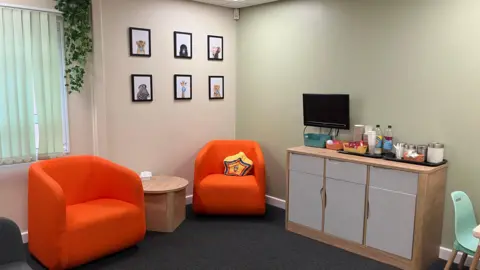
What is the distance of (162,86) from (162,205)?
1.48 metres

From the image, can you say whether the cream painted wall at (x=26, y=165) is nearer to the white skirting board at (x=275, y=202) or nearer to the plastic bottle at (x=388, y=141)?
the white skirting board at (x=275, y=202)

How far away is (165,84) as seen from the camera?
4695 mm

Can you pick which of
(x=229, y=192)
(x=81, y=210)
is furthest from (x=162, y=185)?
(x=81, y=210)

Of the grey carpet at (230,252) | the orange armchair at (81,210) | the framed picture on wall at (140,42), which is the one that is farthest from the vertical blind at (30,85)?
the grey carpet at (230,252)

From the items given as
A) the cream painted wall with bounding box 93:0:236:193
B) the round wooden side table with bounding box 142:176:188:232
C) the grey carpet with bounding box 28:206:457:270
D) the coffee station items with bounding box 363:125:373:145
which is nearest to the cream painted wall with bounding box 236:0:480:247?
the coffee station items with bounding box 363:125:373:145

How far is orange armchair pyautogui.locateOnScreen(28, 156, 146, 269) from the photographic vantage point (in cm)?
307

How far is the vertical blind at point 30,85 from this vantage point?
3.49 meters

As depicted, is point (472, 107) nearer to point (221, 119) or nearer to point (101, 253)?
point (221, 119)

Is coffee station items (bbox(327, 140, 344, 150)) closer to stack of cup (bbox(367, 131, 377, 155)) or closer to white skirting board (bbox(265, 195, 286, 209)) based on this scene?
stack of cup (bbox(367, 131, 377, 155))

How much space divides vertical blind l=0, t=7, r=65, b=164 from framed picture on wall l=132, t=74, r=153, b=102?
0.79 metres

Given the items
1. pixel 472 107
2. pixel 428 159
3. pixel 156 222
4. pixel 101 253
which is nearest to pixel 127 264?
pixel 101 253

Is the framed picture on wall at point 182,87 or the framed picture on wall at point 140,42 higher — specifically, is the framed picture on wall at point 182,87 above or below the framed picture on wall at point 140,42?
below

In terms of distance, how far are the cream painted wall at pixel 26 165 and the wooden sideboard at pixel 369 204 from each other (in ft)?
7.27

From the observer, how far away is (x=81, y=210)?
3.42 m
